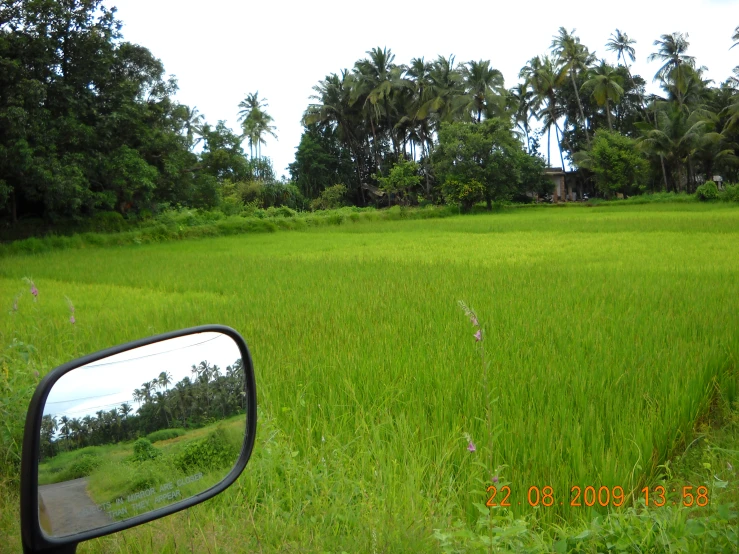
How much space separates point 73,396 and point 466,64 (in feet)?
115

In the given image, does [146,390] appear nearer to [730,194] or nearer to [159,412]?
[159,412]

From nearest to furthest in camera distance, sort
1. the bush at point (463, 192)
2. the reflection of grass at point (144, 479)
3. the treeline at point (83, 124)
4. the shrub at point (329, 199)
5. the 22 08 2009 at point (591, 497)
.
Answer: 1. the reflection of grass at point (144, 479)
2. the 22 08 2009 at point (591, 497)
3. the treeline at point (83, 124)
4. the bush at point (463, 192)
5. the shrub at point (329, 199)

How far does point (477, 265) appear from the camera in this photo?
880 centimetres

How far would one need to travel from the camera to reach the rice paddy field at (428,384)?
6.36 ft

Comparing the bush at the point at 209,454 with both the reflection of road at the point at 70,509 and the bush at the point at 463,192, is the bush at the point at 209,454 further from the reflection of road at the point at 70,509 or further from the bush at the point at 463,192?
the bush at the point at 463,192

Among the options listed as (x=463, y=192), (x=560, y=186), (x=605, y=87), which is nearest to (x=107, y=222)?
(x=463, y=192)

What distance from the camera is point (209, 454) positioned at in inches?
42.3

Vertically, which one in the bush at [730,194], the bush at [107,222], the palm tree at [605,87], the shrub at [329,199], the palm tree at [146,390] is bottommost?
the bush at [730,194]

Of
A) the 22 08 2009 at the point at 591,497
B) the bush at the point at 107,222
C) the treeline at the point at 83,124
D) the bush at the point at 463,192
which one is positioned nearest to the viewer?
the 22 08 2009 at the point at 591,497

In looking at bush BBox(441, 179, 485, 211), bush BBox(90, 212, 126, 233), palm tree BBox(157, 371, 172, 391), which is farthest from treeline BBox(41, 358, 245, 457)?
bush BBox(441, 179, 485, 211)

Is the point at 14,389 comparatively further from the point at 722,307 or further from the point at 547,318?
the point at 722,307

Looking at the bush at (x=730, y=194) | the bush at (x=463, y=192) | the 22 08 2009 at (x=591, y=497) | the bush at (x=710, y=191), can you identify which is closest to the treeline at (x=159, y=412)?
the 22 08 2009 at (x=591, y=497)

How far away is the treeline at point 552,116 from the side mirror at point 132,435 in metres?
28.6

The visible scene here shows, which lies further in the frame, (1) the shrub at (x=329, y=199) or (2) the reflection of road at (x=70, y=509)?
(1) the shrub at (x=329, y=199)
